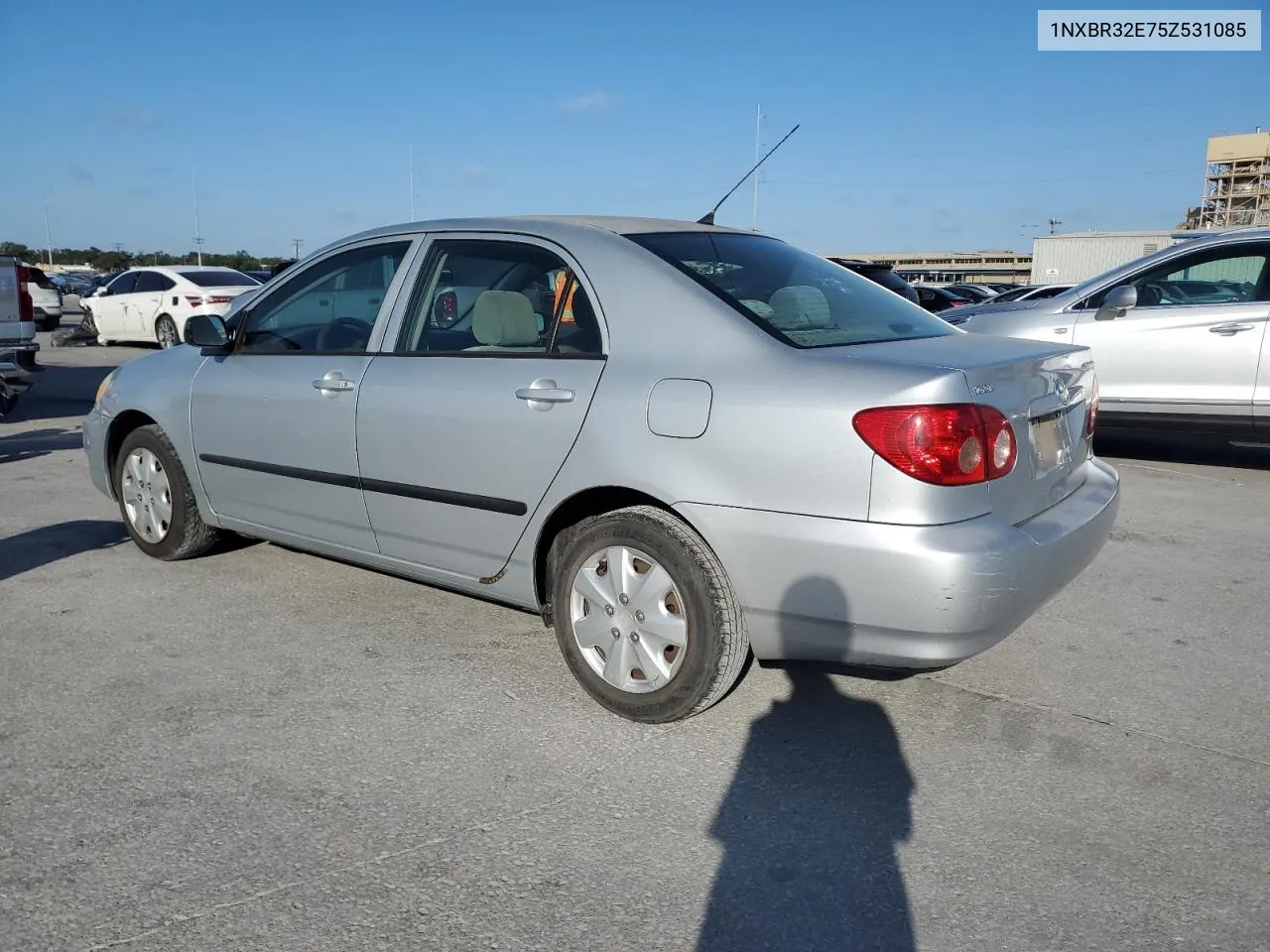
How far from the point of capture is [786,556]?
291 centimetres

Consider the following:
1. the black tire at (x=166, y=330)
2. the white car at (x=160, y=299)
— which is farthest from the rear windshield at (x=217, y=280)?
the black tire at (x=166, y=330)

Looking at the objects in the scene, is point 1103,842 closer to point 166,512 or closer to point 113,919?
point 113,919

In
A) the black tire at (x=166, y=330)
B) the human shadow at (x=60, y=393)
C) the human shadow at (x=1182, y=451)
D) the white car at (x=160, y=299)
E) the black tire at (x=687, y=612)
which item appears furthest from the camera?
the black tire at (x=166, y=330)

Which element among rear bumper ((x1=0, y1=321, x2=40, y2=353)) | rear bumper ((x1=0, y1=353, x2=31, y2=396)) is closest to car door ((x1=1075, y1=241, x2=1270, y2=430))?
rear bumper ((x1=0, y1=353, x2=31, y2=396))

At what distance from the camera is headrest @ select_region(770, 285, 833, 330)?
3318 mm

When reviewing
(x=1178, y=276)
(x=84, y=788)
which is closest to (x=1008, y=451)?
(x=84, y=788)

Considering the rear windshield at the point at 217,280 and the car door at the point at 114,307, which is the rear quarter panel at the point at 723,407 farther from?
the car door at the point at 114,307

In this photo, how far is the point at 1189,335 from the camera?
712cm

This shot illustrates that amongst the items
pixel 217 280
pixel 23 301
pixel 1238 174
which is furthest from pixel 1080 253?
pixel 1238 174

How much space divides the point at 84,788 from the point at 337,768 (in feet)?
2.22

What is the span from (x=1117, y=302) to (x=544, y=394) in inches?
210

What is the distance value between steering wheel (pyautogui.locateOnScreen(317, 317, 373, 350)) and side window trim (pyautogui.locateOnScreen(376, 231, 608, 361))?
15cm

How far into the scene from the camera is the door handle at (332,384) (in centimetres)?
398

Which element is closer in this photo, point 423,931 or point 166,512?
point 423,931
